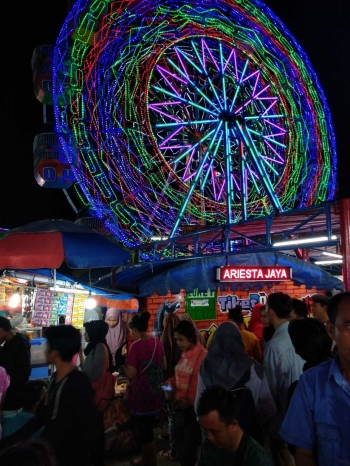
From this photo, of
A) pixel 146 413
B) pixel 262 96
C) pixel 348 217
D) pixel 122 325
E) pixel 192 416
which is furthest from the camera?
pixel 262 96

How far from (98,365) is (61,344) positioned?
1690 mm

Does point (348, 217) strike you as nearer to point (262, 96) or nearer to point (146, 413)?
point (146, 413)

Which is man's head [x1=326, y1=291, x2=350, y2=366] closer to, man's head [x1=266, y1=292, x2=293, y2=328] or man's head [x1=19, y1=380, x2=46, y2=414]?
man's head [x1=266, y1=292, x2=293, y2=328]

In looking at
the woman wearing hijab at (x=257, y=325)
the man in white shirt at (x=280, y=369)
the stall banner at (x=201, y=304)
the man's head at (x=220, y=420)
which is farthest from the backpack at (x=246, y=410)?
the stall banner at (x=201, y=304)

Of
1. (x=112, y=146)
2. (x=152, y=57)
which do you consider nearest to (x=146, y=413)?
(x=112, y=146)

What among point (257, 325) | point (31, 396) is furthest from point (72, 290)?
point (31, 396)

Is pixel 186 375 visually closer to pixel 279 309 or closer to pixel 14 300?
pixel 279 309

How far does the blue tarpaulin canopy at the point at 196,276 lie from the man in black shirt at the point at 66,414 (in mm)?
6859

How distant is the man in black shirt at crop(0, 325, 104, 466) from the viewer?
2613mm

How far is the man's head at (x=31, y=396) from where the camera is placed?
4.32 metres

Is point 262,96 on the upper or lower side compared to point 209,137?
upper

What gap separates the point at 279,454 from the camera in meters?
4.09

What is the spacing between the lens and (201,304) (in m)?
11.1

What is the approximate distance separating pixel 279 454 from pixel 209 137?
27.4 feet
